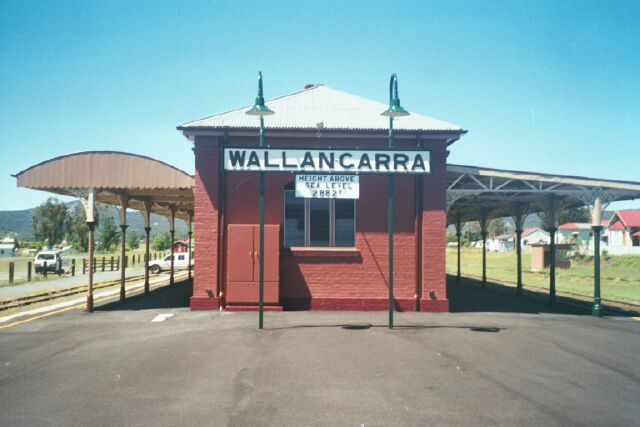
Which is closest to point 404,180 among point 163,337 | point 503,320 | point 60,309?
point 503,320

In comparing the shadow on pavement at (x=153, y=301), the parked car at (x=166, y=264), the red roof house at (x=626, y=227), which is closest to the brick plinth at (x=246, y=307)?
the shadow on pavement at (x=153, y=301)

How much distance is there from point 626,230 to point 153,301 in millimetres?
70248

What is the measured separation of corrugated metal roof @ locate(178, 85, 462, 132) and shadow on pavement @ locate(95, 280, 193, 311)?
5877 mm

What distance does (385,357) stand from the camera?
330 inches

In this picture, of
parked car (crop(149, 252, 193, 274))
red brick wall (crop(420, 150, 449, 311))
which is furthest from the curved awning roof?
parked car (crop(149, 252, 193, 274))

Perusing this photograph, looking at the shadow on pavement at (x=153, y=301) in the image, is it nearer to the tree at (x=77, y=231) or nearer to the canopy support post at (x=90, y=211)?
the canopy support post at (x=90, y=211)

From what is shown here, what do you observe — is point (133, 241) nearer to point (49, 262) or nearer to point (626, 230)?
point (49, 262)

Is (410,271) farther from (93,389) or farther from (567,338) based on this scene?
(93,389)

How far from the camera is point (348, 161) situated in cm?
1173

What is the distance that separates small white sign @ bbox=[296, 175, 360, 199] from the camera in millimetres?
11484

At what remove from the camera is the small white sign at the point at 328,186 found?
11.5m

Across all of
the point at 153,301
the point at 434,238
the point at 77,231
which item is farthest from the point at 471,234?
the point at 153,301

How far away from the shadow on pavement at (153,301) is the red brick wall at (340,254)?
8.65 ft

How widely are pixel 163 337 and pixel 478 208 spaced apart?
A: 16531 millimetres
